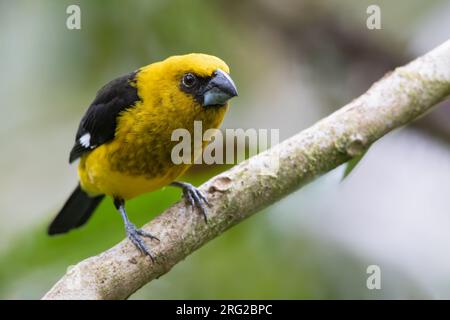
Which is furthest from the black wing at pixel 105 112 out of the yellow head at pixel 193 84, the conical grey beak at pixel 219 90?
the conical grey beak at pixel 219 90

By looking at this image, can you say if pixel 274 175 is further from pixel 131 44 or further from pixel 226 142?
pixel 131 44

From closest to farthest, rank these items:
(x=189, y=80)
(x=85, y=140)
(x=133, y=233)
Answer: (x=133, y=233) → (x=189, y=80) → (x=85, y=140)

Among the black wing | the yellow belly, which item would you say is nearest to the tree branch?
the yellow belly

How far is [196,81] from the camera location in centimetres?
327

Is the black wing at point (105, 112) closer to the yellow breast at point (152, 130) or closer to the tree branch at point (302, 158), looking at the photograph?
the yellow breast at point (152, 130)

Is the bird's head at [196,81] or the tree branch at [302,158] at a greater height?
the bird's head at [196,81]

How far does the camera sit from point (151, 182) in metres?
3.42

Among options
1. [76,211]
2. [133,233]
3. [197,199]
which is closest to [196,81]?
[197,199]

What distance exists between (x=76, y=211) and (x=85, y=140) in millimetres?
571

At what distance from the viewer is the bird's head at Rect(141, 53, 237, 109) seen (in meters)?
3.20

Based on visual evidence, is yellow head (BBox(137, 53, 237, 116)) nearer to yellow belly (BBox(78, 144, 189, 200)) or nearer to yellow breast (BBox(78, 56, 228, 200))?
yellow breast (BBox(78, 56, 228, 200))

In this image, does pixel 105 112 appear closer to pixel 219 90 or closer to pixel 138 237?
pixel 219 90

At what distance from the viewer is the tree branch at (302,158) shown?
2.98m
